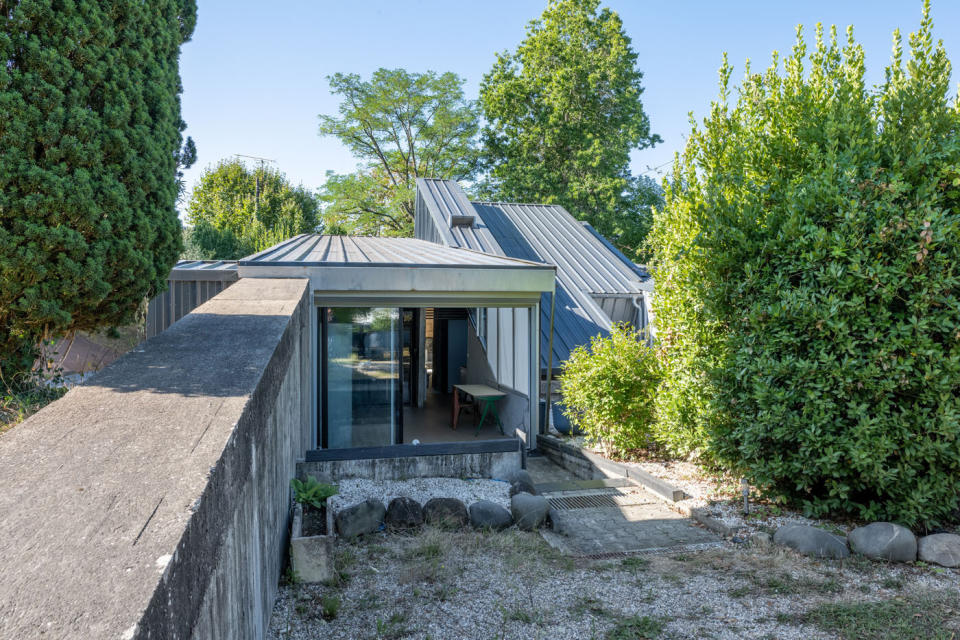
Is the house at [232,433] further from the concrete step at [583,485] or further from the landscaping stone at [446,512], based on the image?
the landscaping stone at [446,512]

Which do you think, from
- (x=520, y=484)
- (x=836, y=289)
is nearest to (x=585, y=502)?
(x=520, y=484)

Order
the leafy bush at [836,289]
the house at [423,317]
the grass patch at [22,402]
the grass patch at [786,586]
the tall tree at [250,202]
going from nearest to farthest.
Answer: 1. the grass patch at [786,586]
2. the grass patch at [22,402]
3. the leafy bush at [836,289]
4. the house at [423,317]
5. the tall tree at [250,202]

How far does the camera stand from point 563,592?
381 centimetres

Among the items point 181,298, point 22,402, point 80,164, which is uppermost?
point 80,164

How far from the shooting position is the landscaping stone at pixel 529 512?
4945 millimetres

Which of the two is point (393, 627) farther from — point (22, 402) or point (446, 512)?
point (22, 402)

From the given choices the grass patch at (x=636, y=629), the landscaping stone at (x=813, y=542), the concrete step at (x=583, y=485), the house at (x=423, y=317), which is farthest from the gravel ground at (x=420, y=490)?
the landscaping stone at (x=813, y=542)

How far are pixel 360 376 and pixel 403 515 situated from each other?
3024mm

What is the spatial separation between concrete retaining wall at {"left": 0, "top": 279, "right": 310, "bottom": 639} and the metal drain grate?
3344 mm

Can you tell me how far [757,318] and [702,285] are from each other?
2.66ft

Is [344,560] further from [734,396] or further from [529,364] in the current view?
[529,364]

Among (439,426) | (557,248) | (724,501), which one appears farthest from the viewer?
(557,248)

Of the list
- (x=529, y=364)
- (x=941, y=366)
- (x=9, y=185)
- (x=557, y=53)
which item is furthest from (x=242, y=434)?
(x=557, y=53)

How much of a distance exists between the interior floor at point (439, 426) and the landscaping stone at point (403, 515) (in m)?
3.78
